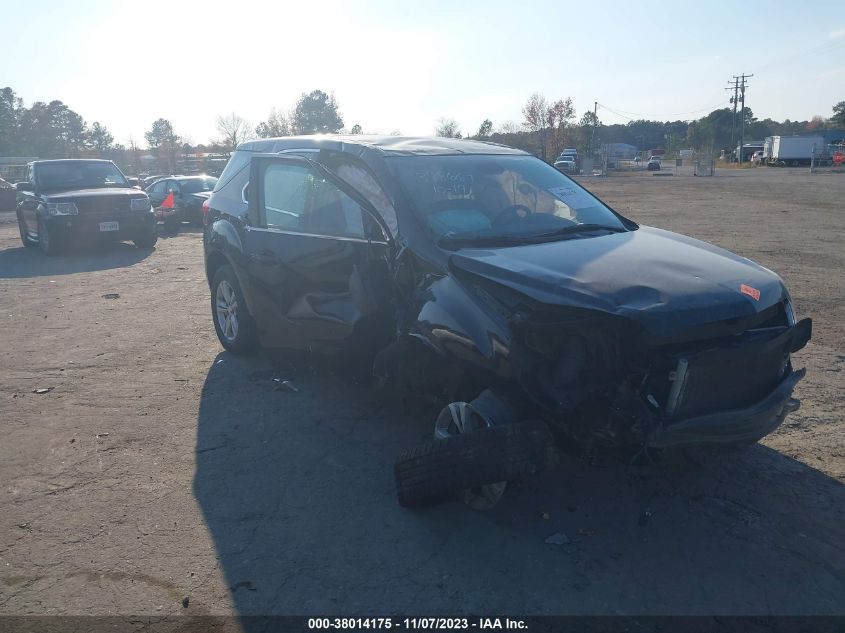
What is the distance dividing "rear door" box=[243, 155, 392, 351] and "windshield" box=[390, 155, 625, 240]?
35 centimetres

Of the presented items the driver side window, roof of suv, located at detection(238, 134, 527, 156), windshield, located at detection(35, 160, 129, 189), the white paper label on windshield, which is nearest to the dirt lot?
the driver side window

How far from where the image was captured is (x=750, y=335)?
3580 mm

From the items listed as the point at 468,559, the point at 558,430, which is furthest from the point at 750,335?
the point at 468,559

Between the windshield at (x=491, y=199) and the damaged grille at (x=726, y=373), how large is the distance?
1374 millimetres

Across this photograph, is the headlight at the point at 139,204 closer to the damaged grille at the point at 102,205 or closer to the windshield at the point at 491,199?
the damaged grille at the point at 102,205

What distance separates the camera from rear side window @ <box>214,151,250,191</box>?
6.43 m

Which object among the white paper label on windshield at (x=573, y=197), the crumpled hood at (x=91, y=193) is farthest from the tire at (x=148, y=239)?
the white paper label on windshield at (x=573, y=197)

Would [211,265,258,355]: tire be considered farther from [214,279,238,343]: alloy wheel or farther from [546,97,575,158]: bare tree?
[546,97,575,158]: bare tree

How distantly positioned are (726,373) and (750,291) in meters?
0.47

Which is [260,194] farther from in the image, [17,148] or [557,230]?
[17,148]

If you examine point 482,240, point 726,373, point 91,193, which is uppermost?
point 482,240

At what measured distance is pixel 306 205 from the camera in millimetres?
5348

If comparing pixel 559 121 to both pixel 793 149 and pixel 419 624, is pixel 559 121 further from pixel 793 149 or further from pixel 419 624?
pixel 419 624

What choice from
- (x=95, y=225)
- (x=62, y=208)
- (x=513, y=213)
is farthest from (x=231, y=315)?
(x=62, y=208)
